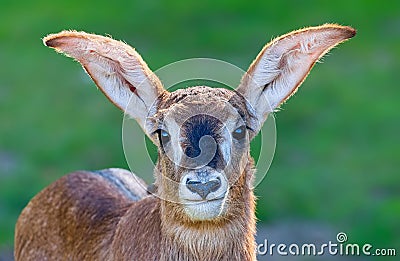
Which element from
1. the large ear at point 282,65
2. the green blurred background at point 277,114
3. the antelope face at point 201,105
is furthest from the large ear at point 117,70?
the green blurred background at point 277,114

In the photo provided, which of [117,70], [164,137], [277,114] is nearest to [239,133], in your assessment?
[164,137]

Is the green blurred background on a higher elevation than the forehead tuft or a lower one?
higher

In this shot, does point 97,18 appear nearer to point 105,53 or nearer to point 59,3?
point 59,3

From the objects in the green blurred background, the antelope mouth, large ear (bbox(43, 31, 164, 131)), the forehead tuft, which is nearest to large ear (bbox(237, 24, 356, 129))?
the forehead tuft

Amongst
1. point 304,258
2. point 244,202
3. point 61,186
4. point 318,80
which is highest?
point 318,80

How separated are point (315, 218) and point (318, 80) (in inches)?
219

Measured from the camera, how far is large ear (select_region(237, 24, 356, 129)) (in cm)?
754

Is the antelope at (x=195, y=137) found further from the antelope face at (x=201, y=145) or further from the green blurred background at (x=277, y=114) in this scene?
the green blurred background at (x=277, y=114)

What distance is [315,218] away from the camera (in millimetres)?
14055

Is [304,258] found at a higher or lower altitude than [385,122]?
lower

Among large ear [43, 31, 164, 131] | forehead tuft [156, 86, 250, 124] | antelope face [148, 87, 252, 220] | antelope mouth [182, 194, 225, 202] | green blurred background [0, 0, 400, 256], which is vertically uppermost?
green blurred background [0, 0, 400, 256]

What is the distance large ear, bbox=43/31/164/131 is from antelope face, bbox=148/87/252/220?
0.20m

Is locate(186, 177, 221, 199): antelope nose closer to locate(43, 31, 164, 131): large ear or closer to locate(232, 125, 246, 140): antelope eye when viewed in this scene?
locate(232, 125, 246, 140): antelope eye

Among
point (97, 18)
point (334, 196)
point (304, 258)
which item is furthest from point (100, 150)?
point (97, 18)
